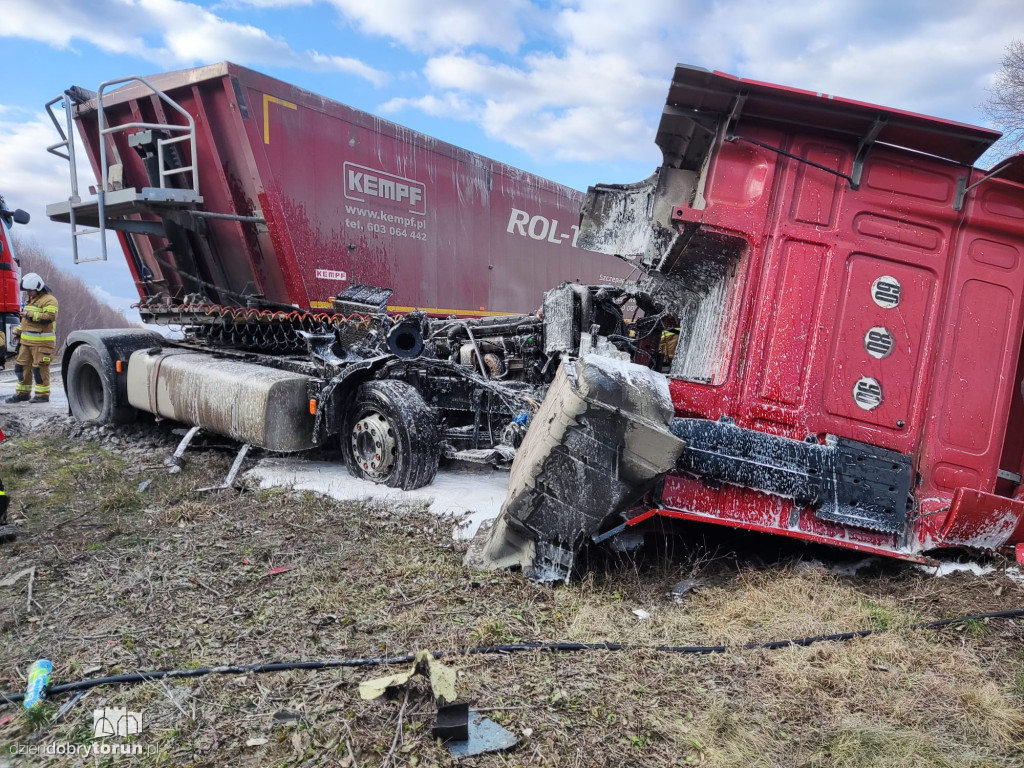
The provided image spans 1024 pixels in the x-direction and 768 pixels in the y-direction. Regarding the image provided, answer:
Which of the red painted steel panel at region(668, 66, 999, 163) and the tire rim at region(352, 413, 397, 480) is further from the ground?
the red painted steel panel at region(668, 66, 999, 163)

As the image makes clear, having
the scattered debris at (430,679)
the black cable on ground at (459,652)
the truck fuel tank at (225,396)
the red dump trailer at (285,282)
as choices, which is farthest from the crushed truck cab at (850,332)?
the truck fuel tank at (225,396)

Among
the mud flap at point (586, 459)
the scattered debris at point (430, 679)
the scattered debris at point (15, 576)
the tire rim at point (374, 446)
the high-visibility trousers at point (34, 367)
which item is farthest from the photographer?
the high-visibility trousers at point (34, 367)

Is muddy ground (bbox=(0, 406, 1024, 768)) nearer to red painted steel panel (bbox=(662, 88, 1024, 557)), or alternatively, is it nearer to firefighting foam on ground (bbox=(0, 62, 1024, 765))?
firefighting foam on ground (bbox=(0, 62, 1024, 765))

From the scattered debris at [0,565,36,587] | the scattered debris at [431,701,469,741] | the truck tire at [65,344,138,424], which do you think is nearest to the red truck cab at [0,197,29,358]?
the truck tire at [65,344,138,424]

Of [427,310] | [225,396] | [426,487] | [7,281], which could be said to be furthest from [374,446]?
[7,281]

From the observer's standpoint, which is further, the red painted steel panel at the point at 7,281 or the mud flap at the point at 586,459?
the red painted steel panel at the point at 7,281

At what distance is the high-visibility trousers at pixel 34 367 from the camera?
749 centimetres

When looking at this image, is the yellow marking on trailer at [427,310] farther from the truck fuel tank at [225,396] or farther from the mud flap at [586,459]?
the mud flap at [586,459]

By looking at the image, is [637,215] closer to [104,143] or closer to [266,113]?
[266,113]

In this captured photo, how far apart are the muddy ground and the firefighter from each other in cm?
463

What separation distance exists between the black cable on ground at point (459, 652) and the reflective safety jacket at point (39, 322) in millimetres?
6986

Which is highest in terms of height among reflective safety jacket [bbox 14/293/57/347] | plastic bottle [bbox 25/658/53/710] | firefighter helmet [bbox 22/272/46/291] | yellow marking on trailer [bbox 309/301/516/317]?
yellow marking on trailer [bbox 309/301/516/317]

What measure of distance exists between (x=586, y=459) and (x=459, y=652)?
891 mm

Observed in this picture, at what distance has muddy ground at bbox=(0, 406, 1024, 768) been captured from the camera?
181cm
